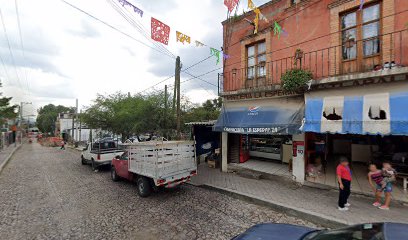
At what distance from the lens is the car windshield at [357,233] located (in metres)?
2.49

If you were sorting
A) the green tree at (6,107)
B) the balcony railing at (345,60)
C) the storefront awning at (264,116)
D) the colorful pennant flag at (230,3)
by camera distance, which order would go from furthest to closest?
1. the green tree at (6,107)
2. the storefront awning at (264,116)
3. the colorful pennant flag at (230,3)
4. the balcony railing at (345,60)

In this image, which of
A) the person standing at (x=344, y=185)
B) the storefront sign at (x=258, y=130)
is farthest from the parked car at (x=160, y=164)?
the person standing at (x=344, y=185)

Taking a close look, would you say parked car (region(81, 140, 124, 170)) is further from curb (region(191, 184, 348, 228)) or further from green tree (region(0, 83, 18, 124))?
green tree (region(0, 83, 18, 124))

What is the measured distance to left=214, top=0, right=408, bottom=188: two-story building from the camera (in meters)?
6.64

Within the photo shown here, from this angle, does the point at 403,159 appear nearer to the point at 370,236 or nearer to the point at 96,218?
the point at 370,236

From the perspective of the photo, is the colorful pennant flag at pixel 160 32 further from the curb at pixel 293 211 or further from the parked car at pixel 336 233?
the parked car at pixel 336 233

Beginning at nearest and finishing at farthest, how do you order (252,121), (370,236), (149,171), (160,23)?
(370,236), (149,171), (160,23), (252,121)

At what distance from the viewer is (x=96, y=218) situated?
6.41 meters

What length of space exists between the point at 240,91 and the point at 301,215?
6004 millimetres

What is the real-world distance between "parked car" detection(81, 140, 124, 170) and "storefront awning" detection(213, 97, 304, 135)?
7.15 metres

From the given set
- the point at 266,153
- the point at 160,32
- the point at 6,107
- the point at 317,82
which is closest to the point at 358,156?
the point at 266,153

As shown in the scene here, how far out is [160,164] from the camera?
7.72m

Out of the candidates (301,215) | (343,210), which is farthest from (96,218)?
(343,210)

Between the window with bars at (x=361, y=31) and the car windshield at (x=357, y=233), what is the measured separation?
6.64 metres
